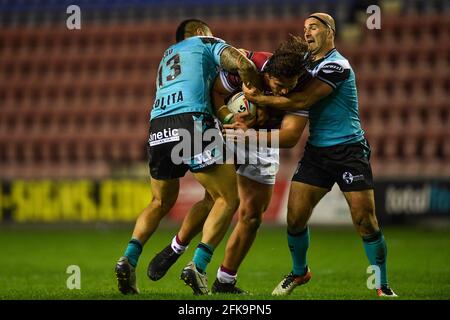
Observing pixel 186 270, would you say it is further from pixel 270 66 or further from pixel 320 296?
pixel 270 66

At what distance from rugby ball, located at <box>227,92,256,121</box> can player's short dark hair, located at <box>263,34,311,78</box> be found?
1.04ft

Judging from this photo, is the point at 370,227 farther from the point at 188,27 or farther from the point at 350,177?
the point at 188,27

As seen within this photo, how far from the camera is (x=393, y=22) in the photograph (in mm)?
17938

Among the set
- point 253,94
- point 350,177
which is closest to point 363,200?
point 350,177

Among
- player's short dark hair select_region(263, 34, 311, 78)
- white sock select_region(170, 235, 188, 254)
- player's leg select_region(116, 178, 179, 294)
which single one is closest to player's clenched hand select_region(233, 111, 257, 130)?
player's short dark hair select_region(263, 34, 311, 78)

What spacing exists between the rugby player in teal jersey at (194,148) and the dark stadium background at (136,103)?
26.9ft

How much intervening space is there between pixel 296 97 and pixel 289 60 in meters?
0.30

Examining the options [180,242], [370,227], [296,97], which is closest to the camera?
[296,97]

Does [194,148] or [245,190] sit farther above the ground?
[194,148]

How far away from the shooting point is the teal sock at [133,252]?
20.4 ft

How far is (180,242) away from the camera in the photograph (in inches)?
260

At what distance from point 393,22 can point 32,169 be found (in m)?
8.23

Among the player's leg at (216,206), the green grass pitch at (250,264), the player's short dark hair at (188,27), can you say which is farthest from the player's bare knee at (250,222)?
the player's short dark hair at (188,27)
